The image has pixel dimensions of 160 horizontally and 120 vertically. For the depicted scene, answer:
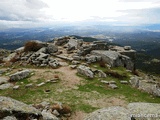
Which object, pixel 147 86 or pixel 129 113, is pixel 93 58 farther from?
pixel 129 113

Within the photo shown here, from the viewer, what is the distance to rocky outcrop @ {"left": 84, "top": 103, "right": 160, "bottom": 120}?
1303 centimetres

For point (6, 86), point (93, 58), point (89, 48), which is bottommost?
point (6, 86)

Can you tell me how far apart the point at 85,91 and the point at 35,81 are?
813 cm

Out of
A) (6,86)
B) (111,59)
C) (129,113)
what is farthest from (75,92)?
(111,59)

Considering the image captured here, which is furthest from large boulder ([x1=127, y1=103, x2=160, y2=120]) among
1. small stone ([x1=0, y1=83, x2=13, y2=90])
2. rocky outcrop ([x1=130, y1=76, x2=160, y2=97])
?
small stone ([x1=0, y1=83, x2=13, y2=90])

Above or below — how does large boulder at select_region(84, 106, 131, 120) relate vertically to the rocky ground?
above

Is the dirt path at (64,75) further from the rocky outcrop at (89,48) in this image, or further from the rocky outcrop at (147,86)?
the rocky outcrop at (89,48)

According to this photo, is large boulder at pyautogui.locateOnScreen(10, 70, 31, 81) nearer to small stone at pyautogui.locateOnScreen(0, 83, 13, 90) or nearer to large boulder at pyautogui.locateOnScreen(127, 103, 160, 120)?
small stone at pyautogui.locateOnScreen(0, 83, 13, 90)

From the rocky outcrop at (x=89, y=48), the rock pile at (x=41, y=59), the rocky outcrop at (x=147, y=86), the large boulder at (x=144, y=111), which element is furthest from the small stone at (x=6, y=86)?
the rocky outcrop at (x=89, y=48)

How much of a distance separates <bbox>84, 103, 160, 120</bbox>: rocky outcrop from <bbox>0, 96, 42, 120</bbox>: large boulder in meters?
3.62

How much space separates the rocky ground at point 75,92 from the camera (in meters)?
13.8

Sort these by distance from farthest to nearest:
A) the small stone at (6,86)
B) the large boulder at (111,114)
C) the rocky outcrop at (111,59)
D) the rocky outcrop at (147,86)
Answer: the rocky outcrop at (111,59) → the small stone at (6,86) → the rocky outcrop at (147,86) → the large boulder at (111,114)

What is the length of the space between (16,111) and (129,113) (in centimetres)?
754

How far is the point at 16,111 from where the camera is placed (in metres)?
12.9
